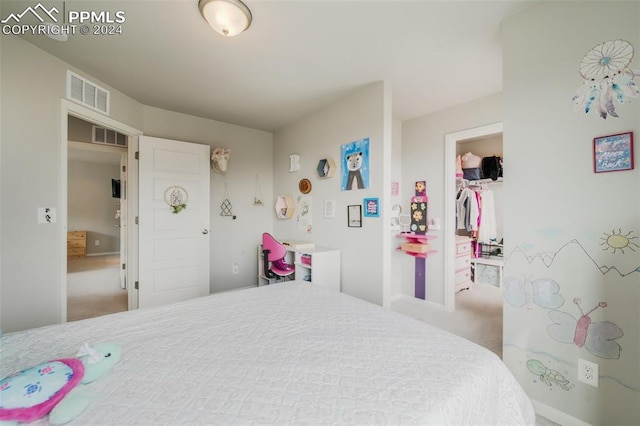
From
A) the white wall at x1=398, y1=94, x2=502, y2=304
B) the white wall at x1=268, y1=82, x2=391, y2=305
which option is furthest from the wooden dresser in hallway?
the white wall at x1=398, y1=94, x2=502, y2=304

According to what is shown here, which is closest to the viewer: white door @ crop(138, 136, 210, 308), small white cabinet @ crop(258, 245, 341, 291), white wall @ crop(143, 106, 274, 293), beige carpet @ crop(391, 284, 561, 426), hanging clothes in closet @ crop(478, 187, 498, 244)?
beige carpet @ crop(391, 284, 561, 426)

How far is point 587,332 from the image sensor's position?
4.45ft

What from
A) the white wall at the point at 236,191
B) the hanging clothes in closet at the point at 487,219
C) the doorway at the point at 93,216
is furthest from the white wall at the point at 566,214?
the doorway at the point at 93,216

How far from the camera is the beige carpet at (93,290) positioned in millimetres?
3041

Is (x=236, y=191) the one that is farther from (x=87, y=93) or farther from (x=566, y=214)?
(x=566, y=214)

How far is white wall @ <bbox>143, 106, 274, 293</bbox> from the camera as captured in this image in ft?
11.8

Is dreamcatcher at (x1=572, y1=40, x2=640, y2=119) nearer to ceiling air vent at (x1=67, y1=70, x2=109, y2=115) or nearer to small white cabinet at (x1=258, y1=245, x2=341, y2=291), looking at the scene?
small white cabinet at (x1=258, y1=245, x2=341, y2=291)

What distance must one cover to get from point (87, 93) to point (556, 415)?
4.25 m

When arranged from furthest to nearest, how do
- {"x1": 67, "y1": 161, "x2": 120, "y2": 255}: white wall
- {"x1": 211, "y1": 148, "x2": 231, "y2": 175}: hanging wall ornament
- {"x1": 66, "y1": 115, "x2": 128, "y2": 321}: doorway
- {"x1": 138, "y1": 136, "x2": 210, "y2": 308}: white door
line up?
{"x1": 67, "y1": 161, "x2": 120, "y2": 255}: white wall → {"x1": 66, "y1": 115, "x2": 128, "y2": 321}: doorway → {"x1": 211, "y1": 148, "x2": 231, "y2": 175}: hanging wall ornament → {"x1": 138, "y1": 136, "x2": 210, "y2": 308}: white door

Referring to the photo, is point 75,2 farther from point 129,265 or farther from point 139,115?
point 129,265

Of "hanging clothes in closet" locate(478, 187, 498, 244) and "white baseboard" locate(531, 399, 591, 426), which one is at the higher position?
"hanging clothes in closet" locate(478, 187, 498, 244)

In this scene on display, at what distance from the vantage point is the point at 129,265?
2984 mm

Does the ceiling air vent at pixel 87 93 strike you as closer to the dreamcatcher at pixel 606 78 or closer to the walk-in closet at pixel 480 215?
the dreamcatcher at pixel 606 78

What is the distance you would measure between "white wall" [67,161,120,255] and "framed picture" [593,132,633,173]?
29.4 feet
